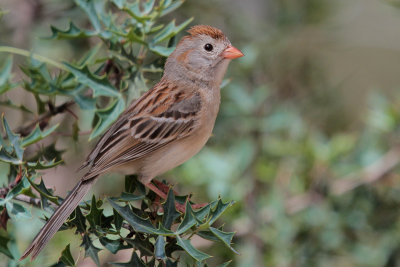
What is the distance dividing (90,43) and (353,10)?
9.12 feet

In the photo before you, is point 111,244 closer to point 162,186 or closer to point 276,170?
point 162,186

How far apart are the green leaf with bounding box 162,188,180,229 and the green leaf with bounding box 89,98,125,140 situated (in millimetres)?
650

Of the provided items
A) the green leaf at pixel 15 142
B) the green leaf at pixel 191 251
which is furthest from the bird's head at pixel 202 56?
the green leaf at pixel 191 251

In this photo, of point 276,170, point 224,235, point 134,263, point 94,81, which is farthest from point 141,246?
point 276,170

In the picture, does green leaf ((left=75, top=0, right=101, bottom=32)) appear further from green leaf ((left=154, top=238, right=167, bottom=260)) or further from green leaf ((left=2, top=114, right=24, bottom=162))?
green leaf ((left=154, top=238, right=167, bottom=260))

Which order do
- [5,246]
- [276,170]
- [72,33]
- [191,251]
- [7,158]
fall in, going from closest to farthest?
[191,251] < [7,158] < [5,246] < [72,33] < [276,170]

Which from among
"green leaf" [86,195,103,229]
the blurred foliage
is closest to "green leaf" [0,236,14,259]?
the blurred foliage

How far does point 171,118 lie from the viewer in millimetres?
3357

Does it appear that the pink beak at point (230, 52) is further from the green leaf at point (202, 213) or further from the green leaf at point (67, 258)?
the green leaf at point (67, 258)

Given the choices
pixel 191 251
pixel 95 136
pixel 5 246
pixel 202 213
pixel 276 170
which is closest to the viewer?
pixel 191 251

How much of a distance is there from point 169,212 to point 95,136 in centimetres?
69

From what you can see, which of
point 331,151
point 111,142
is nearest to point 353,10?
point 331,151

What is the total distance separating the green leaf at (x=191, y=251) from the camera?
2328 millimetres

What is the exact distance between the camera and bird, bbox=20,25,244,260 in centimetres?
320
